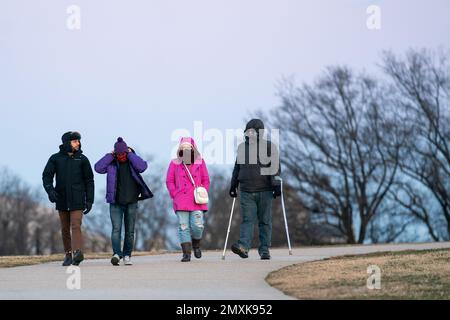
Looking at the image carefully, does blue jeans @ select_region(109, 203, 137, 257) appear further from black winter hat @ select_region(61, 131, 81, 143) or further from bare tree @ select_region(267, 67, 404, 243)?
bare tree @ select_region(267, 67, 404, 243)

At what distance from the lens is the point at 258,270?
15.1 meters

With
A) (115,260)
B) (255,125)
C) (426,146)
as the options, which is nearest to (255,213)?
(255,125)

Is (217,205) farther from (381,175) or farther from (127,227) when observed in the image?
(127,227)

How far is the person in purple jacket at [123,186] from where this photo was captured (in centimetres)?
1666

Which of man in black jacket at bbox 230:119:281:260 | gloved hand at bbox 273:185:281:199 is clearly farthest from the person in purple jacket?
gloved hand at bbox 273:185:281:199

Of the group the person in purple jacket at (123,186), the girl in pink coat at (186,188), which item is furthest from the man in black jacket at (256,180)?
the person in purple jacket at (123,186)

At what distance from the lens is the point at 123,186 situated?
16.7 m

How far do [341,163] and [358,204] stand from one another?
7.55 ft

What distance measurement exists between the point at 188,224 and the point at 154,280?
3804 millimetres

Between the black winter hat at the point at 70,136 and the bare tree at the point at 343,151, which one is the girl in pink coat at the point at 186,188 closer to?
the black winter hat at the point at 70,136

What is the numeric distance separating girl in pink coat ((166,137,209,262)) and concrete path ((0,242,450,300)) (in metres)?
0.52

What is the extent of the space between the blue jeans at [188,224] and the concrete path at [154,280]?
456 millimetres

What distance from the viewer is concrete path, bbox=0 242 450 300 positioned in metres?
11.8
